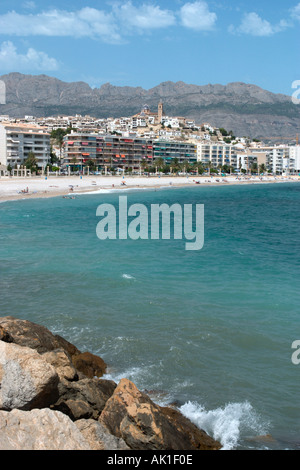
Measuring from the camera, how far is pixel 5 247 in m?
29.2

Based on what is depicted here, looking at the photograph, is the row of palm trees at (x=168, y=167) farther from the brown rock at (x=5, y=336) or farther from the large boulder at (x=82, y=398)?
the large boulder at (x=82, y=398)

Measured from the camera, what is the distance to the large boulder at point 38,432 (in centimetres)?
682

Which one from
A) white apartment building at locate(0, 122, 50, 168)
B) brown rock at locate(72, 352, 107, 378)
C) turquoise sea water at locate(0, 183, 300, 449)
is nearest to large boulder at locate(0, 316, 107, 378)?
brown rock at locate(72, 352, 107, 378)

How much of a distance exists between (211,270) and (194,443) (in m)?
14.9

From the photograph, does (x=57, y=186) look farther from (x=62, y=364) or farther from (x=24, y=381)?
(x=24, y=381)

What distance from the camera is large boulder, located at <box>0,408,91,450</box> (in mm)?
6824

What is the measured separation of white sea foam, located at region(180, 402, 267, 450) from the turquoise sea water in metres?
0.02

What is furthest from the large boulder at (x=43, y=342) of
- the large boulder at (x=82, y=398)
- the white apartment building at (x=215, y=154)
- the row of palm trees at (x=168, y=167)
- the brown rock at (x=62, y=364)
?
the white apartment building at (x=215, y=154)

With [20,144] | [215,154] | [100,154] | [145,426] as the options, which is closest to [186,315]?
[145,426]

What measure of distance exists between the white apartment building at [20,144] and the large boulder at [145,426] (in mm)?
110150

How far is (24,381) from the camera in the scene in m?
8.09

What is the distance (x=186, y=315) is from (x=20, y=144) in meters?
108

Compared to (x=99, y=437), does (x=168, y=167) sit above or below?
above

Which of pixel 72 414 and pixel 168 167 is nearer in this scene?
pixel 72 414
